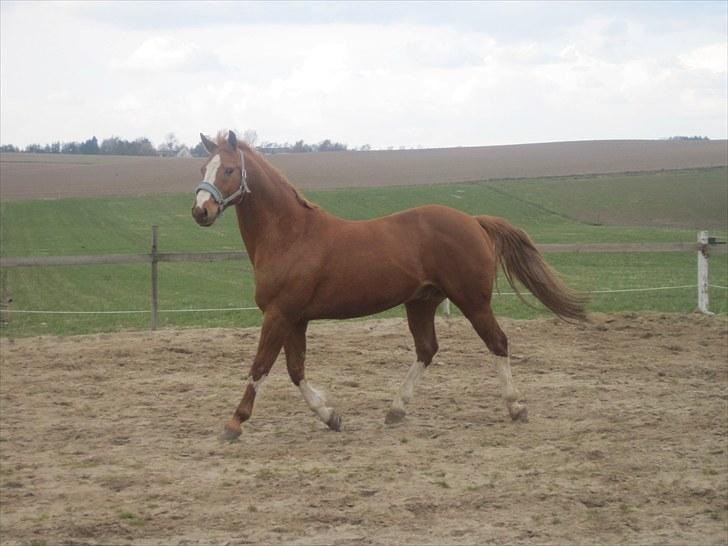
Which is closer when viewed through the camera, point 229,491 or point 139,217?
point 229,491

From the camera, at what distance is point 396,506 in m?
5.05

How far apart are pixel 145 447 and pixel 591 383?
3928mm

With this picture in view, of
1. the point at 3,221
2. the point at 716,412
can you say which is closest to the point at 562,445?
the point at 716,412

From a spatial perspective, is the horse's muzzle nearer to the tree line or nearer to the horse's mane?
the horse's mane

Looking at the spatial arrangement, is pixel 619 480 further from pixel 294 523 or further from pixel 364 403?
pixel 364 403

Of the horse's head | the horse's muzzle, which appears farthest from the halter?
the horse's muzzle

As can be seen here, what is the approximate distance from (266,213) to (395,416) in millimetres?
1769

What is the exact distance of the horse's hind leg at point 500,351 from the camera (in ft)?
23.0

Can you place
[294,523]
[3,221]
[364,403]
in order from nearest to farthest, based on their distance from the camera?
[294,523]
[364,403]
[3,221]

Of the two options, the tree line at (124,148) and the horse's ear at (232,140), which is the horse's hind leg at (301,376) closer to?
the horse's ear at (232,140)

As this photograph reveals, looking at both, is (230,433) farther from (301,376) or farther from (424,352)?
(424,352)

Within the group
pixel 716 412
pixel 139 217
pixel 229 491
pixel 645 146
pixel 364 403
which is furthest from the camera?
pixel 645 146

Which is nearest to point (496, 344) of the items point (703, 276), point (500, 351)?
point (500, 351)

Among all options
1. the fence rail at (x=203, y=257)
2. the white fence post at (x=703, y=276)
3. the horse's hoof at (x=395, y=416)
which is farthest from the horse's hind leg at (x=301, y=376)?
the white fence post at (x=703, y=276)
